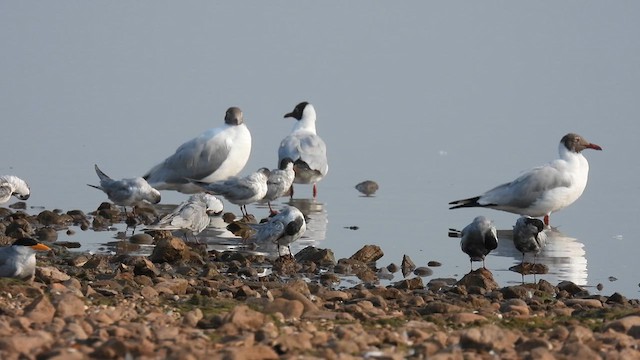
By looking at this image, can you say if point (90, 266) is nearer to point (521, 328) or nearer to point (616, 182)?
point (521, 328)

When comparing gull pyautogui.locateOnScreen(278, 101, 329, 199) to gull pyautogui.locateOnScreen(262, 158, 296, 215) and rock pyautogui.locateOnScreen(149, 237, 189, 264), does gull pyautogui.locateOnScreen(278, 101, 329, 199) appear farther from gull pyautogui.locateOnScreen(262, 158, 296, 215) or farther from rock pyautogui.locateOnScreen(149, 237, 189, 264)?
rock pyautogui.locateOnScreen(149, 237, 189, 264)

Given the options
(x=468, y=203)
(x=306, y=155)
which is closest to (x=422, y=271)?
(x=468, y=203)

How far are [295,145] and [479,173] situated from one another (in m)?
2.11

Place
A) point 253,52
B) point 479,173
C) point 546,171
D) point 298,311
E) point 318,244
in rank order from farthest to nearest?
1. point 253,52
2. point 479,173
3. point 546,171
4. point 318,244
5. point 298,311

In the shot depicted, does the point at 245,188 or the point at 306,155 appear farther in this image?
the point at 306,155

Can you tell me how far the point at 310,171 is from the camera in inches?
532

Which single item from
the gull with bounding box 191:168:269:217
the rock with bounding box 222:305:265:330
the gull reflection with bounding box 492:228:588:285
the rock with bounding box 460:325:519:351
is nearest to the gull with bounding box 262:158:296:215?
the gull with bounding box 191:168:269:217

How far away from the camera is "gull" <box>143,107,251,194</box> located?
13.2 m

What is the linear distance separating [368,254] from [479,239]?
805mm

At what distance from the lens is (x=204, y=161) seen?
13.4m

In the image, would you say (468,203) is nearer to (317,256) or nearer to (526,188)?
(526,188)

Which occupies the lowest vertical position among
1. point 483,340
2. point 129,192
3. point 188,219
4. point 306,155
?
point 483,340

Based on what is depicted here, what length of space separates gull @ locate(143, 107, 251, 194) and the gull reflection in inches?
128

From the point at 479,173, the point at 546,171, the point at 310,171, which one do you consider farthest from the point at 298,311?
the point at 479,173
